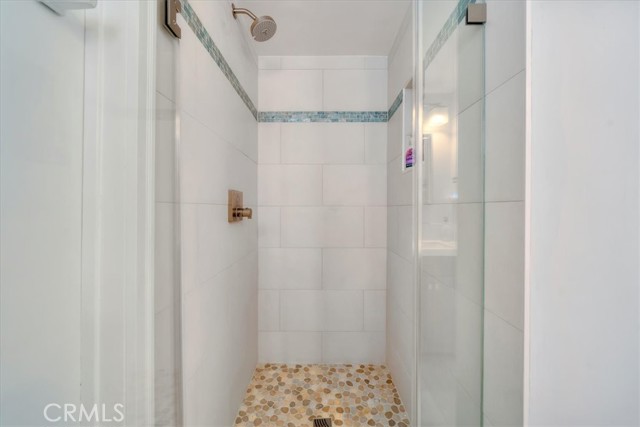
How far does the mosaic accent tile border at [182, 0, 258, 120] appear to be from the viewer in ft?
2.65

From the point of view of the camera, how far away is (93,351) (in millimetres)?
526

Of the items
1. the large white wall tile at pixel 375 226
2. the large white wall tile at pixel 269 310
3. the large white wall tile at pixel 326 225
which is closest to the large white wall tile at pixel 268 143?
the large white wall tile at pixel 326 225

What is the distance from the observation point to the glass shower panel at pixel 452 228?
27.3 inches

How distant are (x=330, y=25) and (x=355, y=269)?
1.51m

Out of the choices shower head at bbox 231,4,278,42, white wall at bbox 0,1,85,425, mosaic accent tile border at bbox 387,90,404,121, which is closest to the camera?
white wall at bbox 0,1,85,425

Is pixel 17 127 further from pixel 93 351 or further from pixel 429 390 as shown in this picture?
pixel 429 390

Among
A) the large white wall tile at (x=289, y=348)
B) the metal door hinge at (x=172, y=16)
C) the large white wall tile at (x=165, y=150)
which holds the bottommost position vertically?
the large white wall tile at (x=289, y=348)

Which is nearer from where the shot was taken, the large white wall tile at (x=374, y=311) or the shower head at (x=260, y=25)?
the shower head at (x=260, y=25)

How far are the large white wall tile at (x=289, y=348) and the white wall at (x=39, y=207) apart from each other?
1.37 meters

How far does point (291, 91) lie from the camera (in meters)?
1.75

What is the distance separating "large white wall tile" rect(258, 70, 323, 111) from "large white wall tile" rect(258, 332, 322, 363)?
1.57 metres

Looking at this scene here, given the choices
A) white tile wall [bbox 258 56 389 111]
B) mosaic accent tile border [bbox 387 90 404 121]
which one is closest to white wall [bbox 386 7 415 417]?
mosaic accent tile border [bbox 387 90 404 121]

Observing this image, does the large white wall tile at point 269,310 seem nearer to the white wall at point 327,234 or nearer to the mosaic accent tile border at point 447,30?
the white wall at point 327,234

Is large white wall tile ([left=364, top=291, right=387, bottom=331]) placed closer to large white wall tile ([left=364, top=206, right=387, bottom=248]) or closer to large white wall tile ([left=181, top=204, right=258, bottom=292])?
large white wall tile ([left=364, top=206, right=387, bottom=248])
